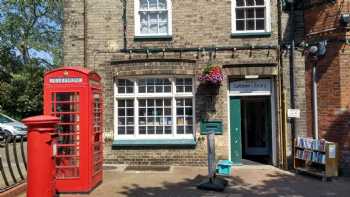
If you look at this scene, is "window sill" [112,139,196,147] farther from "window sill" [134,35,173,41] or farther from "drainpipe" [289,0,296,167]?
"window sill" [134,35,173,41]

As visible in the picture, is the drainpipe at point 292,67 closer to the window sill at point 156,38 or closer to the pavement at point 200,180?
the pavement at point 200,180

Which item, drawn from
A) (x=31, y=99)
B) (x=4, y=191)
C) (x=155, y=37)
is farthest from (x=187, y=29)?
(x=31, y=99)

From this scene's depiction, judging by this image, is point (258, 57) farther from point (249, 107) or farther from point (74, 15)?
point (74, 15)

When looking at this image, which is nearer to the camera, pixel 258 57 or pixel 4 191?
pixel 4 191

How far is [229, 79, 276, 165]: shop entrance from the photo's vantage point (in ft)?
51.0

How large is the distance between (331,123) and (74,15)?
27.3 feet

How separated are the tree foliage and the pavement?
18325mm

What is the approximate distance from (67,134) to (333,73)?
25.0 feet

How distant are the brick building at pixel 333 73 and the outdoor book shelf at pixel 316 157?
651mm

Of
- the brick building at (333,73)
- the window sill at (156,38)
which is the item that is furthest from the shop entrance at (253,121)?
the window sill at (156,38)

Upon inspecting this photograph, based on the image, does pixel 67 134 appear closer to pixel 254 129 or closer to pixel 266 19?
pixel 266 19

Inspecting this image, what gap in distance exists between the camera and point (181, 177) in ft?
43.1

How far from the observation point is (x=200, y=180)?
12680 millimetres

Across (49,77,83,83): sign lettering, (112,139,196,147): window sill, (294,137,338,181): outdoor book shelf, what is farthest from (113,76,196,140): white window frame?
(49,77,83,83): sign lettering
